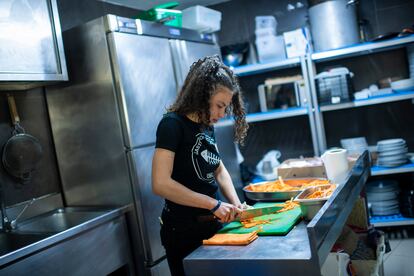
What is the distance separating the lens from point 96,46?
2529 millimetres

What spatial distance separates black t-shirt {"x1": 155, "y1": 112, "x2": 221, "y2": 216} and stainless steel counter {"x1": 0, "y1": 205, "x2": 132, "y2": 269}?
0.57m

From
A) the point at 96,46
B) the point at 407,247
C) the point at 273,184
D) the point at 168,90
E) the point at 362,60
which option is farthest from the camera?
the point at 362,60

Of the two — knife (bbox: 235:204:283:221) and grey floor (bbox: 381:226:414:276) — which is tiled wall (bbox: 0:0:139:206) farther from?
grey floor (bbox: 381:226:414:276)

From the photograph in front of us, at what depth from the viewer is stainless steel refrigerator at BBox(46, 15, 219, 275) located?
8.21 ft

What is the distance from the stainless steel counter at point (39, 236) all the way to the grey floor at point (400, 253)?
2017 millimetres

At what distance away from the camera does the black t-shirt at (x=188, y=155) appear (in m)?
1.85

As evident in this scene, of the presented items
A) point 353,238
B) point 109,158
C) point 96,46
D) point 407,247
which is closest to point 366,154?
point 353,238

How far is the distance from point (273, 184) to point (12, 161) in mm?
1567

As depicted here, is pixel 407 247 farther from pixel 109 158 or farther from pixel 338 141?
pixel 109 158

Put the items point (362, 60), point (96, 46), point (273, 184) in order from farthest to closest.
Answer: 1. point (362, 60)
2. point (96, 46)
3. point (273, 184)

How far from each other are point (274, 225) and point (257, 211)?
0.58 ft

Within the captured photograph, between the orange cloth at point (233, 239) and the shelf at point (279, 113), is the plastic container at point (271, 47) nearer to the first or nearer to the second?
the shelf at point (279, 113)

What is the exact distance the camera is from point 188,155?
6.23ft

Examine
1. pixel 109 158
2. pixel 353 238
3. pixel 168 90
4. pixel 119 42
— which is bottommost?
pixel 353 238
